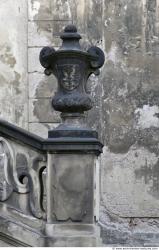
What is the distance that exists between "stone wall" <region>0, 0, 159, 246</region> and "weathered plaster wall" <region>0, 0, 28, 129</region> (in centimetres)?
1

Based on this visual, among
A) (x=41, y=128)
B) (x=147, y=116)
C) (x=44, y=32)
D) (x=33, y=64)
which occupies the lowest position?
(x=41, y=128)

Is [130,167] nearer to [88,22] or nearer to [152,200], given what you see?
[152,200]

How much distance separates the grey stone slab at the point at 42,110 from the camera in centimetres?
1170

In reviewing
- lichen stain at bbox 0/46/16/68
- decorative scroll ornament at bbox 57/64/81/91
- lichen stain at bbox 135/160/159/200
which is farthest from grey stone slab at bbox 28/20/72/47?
decorative scroll ornament at bbox 57/64/81/91

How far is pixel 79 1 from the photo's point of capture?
38.8ft

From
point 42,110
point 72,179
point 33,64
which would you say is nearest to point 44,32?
point 33,64

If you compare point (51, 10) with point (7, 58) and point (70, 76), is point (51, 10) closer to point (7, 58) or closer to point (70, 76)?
point (7, 58)

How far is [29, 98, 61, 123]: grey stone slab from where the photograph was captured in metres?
11.7

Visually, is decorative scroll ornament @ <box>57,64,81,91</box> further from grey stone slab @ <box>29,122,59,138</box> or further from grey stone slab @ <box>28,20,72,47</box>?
grey stone slab @ <box>28,20,72,47</box>

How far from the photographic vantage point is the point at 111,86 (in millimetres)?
11773

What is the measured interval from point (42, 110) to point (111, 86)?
103cm

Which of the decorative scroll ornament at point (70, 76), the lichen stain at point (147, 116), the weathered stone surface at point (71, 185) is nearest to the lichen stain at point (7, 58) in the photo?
the lichen stain at point (147, 116)

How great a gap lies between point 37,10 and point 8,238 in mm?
4542

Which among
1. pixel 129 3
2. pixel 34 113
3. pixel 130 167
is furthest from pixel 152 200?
pixel 129 3
